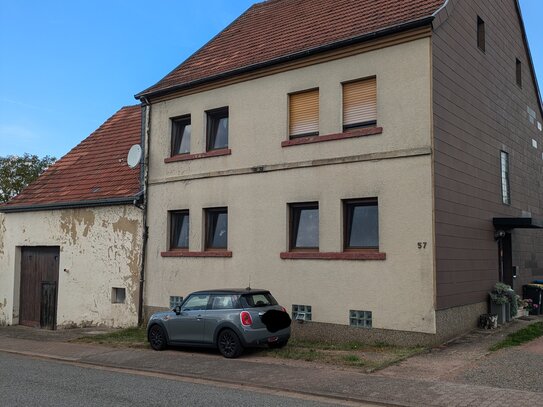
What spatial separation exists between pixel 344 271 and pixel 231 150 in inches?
189

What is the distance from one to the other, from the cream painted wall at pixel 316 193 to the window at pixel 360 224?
0.25 m

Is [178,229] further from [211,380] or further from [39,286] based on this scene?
[211,380]

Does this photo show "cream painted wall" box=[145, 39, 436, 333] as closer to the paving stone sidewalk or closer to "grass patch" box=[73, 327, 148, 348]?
"grass patch" box=[73, 327, 148, 348]

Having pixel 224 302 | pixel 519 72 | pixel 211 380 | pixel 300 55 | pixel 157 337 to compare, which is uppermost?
pixel 519 72

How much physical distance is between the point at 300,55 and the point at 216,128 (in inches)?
144

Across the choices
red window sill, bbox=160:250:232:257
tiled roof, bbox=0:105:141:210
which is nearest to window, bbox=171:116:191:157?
tiled roof, bbox=0:105:141:210

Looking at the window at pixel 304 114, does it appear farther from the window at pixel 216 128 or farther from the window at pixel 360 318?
the window at pixel 360 318

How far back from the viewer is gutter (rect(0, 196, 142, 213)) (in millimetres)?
17328

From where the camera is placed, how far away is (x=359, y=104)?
13.2 meters

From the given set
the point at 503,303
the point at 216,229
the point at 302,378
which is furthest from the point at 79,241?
the point at 503,303

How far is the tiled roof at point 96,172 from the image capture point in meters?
18.7

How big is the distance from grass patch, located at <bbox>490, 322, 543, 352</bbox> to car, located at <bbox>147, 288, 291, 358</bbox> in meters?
4.41

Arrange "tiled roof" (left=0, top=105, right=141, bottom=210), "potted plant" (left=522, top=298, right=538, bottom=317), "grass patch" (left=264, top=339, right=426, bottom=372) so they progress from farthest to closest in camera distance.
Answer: "tiled roof" (left=0, top=105, right=141, bottom=210)
"potted plant" (left=522, top=298, right=538, bottom=317)
"grass patch" (left=264, top=339, right=426, bottom=372)

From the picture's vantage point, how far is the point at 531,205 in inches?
728
